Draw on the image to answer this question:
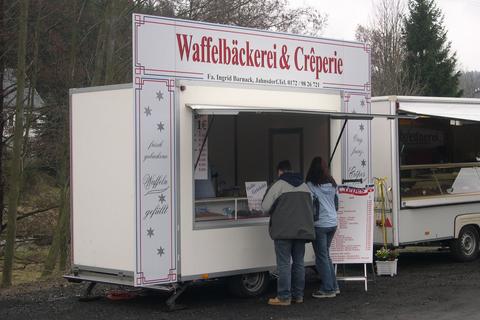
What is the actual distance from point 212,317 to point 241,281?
108 centimetres

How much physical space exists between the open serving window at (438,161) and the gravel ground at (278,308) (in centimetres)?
151

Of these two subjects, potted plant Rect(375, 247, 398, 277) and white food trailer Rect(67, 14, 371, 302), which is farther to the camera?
potted plant Rect(375, 247, 398, 277)

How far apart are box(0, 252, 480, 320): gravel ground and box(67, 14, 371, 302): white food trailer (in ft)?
1.21

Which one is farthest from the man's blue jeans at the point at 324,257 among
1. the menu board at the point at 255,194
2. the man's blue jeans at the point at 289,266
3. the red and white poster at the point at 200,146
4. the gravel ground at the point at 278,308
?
the red and white poster at the point at 200,146

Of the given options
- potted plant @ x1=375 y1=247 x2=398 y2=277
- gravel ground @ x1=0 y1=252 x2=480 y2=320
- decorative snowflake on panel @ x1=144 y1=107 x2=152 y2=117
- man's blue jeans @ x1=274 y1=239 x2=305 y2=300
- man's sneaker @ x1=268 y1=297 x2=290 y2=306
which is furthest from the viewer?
potted plant @ x1=375 y1=247 x2=398 y2=277

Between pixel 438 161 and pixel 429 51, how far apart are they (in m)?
31.6

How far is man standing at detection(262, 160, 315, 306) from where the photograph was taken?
870 centimetres

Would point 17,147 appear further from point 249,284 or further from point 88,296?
point 249,284

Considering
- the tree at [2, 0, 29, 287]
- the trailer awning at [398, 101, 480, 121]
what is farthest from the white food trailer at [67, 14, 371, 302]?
the tree at [2, 0, 29, 287]

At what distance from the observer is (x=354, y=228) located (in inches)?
389

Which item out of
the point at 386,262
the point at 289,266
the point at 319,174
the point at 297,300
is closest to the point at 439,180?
the point at 386,262

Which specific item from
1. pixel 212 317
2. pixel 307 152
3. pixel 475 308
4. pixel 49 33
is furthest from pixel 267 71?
pixel 49 33

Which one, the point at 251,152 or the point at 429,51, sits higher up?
the point at 429,51

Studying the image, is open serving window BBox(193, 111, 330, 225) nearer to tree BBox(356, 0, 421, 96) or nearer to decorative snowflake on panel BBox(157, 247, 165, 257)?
decorative snowflake on panel BBox(157, 247, 165, 257)
